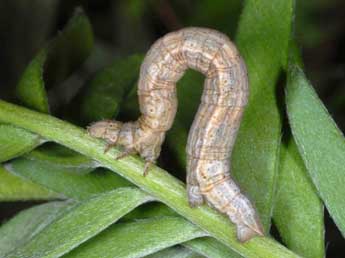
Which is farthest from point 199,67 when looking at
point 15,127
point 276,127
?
point 15,127

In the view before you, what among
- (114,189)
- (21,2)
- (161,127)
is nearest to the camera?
(114,189)

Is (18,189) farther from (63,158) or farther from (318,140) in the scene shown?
(318,140)

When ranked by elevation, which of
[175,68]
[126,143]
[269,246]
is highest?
[175,68]

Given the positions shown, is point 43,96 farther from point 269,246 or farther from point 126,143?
point 269,246

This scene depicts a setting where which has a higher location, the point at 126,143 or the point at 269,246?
the point at 126,143

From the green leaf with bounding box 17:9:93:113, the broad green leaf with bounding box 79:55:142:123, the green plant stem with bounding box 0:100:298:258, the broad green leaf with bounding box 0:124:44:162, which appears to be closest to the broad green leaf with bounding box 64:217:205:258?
the green plant stem with bounding box 0:100:298:258
